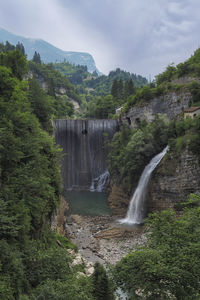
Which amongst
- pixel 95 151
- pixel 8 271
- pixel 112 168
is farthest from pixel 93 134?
pixel 8 271

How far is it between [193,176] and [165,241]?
39.6 ft

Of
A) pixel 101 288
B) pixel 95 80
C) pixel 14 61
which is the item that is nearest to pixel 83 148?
pixel 14 61

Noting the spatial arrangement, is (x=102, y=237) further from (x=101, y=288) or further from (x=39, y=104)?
(x=39, y=104)

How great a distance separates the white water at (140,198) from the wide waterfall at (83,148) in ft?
49.1

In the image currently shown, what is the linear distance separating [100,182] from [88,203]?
8966 millimetres

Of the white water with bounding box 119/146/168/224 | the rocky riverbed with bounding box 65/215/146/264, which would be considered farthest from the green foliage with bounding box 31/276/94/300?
the white water with bounding box 119/146/168/224

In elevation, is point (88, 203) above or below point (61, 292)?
below

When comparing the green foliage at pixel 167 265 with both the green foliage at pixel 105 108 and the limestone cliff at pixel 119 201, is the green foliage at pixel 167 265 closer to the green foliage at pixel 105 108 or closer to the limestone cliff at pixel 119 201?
the limestone cliff at pixel 119 201

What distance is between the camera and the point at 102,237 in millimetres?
17453

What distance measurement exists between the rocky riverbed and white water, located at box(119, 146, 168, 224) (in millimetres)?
1366

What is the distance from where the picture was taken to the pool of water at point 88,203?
23984 mm

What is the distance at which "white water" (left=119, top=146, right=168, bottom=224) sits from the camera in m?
20.7

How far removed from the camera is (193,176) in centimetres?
1800

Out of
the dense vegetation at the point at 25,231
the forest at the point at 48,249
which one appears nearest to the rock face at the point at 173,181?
the forest at the point at 48,249
